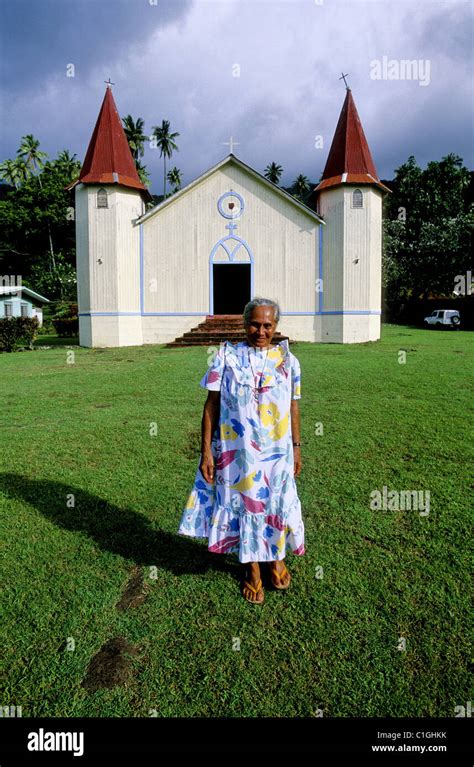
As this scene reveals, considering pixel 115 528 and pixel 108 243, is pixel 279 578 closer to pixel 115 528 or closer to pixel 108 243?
pixel 115 528

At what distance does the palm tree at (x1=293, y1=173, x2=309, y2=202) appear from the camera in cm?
6278

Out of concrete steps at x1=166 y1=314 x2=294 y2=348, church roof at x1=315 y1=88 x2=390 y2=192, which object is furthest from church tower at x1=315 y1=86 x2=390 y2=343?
concrete steps at x1=166 y1=314 x2=294 y2=348

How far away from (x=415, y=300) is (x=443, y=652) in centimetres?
3823

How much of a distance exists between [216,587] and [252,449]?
0.99 meters

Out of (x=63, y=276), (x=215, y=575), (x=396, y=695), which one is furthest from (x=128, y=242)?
(x=63, y=276)

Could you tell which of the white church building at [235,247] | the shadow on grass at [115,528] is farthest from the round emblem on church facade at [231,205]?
the shadow on grass at [115,528]

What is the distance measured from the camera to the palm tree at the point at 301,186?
62.8 m

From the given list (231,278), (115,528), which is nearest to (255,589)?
(115,528)

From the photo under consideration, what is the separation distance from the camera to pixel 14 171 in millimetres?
49375

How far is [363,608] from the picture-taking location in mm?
2953

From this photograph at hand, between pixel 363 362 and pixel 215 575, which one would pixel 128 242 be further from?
pixel 215 575

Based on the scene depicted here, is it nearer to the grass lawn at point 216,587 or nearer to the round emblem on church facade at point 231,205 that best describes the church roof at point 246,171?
the round emblem on church facade at point 231,205

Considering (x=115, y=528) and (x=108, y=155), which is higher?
(x=108, y=155)
